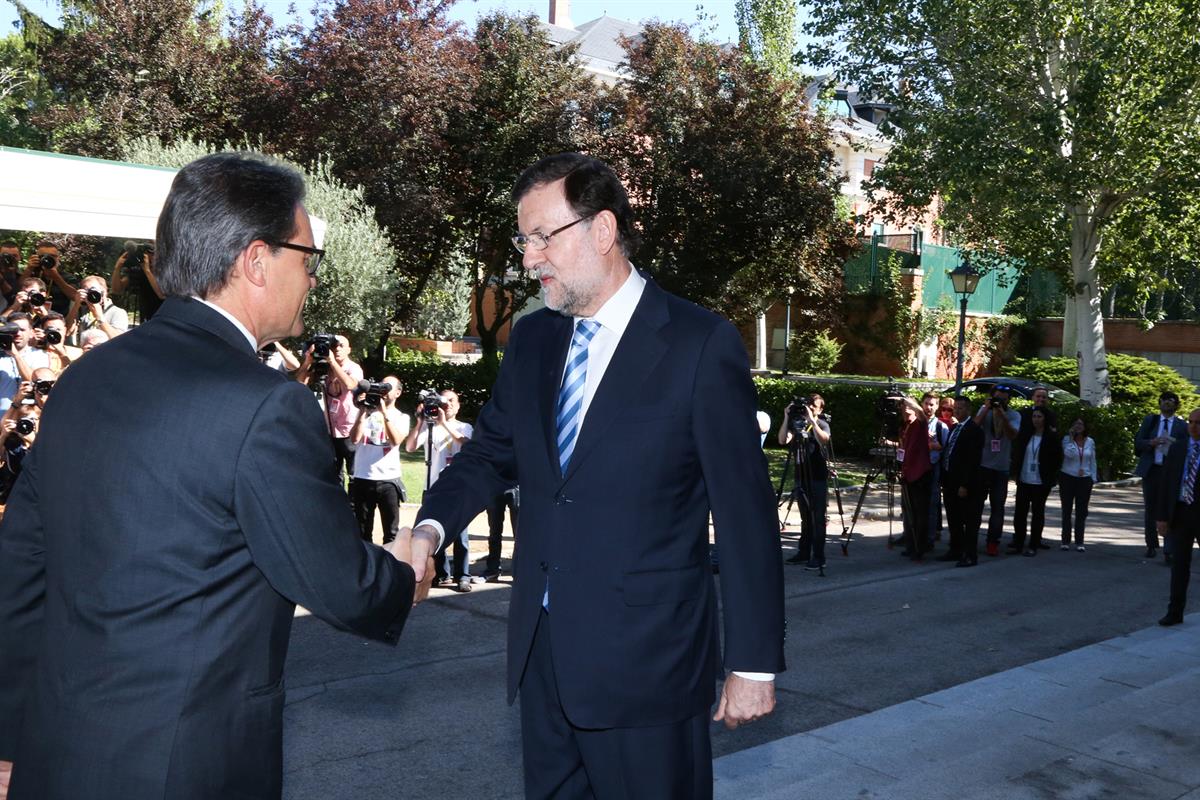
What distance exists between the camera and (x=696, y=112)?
25.0 m

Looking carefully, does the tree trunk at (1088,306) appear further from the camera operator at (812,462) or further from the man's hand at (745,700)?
the man's hand at (745,700)

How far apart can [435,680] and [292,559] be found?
5.69 metres

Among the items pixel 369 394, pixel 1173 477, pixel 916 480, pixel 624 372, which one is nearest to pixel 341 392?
pixel 369 394

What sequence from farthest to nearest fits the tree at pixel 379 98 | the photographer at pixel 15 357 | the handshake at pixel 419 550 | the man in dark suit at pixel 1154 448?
the tree at pixel 379 98 < the man in dark suit at pixel 1154 448 < the photographer at pixel 15 357 < the handshake at pixel 419 550

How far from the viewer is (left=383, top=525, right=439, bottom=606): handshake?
9.68ft

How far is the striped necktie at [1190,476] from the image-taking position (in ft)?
32.5

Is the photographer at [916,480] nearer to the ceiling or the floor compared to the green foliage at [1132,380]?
nearer to the floor

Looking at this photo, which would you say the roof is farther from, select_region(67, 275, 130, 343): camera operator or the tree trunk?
select_region(67, 275, 130, 343): camera operator

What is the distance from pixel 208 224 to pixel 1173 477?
31.7 feet

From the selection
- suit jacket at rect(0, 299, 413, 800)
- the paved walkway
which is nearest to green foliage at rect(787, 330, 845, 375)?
the paved walkway

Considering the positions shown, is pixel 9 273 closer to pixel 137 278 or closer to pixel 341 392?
pixel 137 278

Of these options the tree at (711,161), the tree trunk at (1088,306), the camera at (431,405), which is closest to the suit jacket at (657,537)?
the camera at (431,405)

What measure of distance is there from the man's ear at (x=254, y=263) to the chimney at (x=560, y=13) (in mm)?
59949

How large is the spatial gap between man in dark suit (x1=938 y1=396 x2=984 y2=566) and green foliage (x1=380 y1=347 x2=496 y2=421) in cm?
1348
